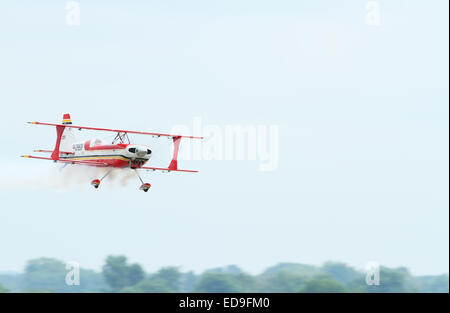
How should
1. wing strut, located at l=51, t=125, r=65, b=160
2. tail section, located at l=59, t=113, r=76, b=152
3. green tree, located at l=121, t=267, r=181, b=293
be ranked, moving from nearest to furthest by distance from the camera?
wing strut, located at l=51, t=125, r=65, b=160
tail section, located at l=59, t=113, r=76, b=152
green tree, located at l=121, t=267, r=181, b=293

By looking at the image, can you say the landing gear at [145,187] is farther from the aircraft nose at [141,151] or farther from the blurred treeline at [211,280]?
the blurred treeline at [211,280]

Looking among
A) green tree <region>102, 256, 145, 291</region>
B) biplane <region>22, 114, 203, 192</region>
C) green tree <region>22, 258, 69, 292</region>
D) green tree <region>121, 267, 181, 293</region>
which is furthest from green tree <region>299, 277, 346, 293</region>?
biplane <region>22, 114, 203, 192</region>

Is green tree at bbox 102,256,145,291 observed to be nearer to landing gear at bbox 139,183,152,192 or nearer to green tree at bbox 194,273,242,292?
green tree at bbox 194,273,242,292

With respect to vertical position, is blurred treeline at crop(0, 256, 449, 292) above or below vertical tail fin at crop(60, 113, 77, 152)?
above

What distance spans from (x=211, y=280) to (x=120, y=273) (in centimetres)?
1609

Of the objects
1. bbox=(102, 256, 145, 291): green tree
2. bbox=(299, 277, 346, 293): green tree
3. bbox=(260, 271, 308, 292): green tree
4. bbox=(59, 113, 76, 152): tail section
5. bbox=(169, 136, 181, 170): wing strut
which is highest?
bbox=(102, 256, 145, 291): green tree

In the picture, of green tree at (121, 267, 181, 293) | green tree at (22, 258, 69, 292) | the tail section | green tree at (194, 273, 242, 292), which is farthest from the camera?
green tree at (22, 258, 69, 292)

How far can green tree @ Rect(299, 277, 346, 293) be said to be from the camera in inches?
4429

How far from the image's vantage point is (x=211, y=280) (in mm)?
125500

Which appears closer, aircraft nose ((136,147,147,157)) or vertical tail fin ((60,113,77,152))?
aircraft nose ((136,147,147,157))

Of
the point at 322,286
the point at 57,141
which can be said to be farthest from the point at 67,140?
the point at 322,286
